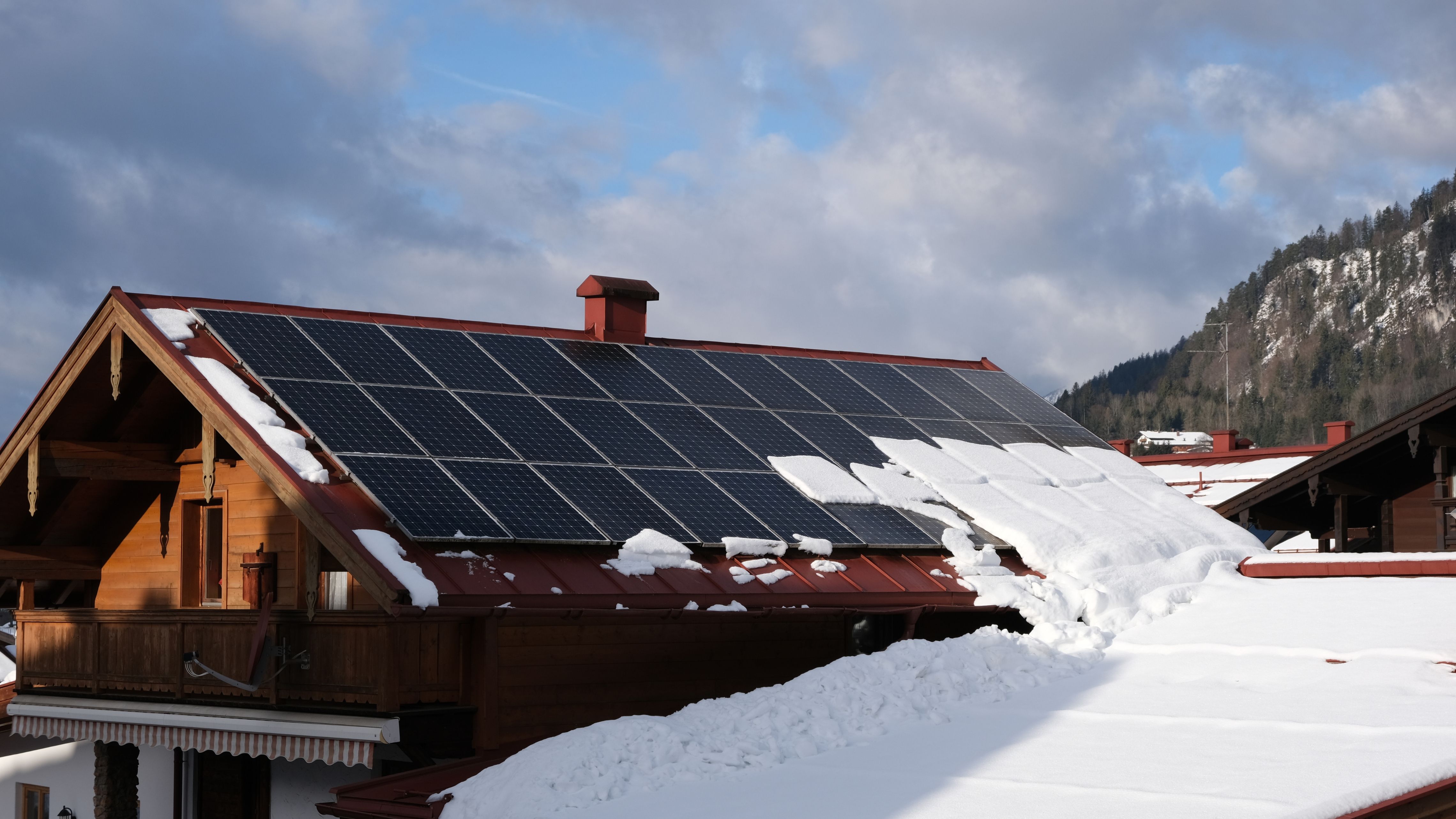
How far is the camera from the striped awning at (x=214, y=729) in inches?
585

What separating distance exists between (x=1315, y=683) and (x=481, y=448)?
29.3ft

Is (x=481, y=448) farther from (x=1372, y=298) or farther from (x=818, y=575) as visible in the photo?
(x=1372, y=298)

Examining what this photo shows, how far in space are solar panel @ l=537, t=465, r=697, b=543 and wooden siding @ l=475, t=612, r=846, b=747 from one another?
3.41ft

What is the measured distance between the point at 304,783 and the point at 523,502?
14.9 feet

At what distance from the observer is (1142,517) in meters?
20.5

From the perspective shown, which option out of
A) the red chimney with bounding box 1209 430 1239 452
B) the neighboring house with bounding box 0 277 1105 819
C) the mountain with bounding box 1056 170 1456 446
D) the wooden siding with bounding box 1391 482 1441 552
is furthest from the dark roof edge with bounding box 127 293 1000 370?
the mountain with bounding box 1056 170 1456 446

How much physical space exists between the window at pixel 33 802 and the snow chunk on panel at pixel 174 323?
27.0ft

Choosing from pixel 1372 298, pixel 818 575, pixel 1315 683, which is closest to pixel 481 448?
pixel 818 575

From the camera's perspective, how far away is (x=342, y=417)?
54.1 ft

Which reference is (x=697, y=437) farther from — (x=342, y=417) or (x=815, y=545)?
(x=342, y=417)

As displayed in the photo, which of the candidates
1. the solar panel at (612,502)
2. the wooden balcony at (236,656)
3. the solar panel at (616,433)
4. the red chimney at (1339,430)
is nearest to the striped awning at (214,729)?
the wooden balcony at (236,656)

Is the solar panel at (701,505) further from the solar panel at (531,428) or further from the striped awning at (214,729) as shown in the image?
the striped awning at (214,729)

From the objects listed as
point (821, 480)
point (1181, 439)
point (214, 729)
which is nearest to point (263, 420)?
point (214, 729)

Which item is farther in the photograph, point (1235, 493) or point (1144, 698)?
point (1235, 493)
